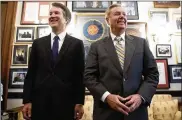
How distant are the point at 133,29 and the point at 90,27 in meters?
0.60

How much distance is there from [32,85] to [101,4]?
182 centimetres

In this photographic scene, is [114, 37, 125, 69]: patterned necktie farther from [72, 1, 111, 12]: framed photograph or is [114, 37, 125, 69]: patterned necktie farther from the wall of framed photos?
[72, 1, 111, 12]: framed photograph

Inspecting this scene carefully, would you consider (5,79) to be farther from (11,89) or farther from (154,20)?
(154,20)

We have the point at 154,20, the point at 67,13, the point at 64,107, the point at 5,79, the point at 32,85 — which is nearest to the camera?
the point at 64,107

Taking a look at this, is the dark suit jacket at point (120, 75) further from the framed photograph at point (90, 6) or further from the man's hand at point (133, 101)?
the framed photograph at point (90, 6)

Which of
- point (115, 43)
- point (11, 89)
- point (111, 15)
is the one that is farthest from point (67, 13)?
point (11, 89)

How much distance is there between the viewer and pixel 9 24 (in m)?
2.75

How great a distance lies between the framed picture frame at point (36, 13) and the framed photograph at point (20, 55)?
346 millimetres

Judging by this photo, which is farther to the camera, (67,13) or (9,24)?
(9,24)

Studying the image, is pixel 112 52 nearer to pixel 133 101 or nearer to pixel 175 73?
pixel 133 101

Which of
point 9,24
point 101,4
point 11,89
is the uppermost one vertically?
point 101,4

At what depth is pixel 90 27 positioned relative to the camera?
2.84m

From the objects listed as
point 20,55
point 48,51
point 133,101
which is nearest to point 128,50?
point 133,101

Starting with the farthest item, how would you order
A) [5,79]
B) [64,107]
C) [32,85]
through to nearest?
[5,79]
[32,85]
[64,107]
